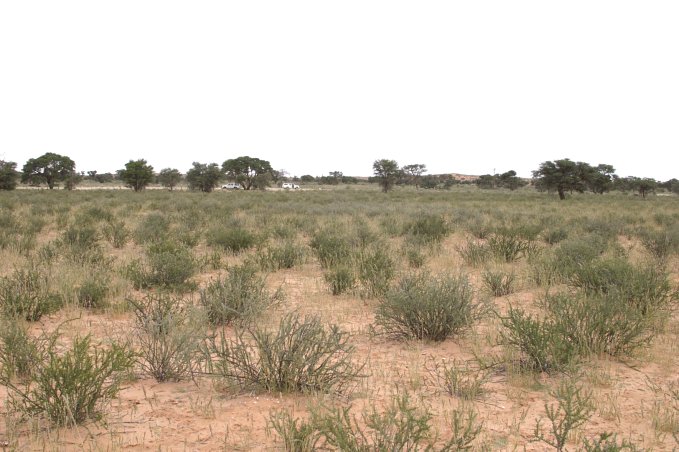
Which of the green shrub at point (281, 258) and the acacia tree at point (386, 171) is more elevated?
the acacia tree at point (386, 171)

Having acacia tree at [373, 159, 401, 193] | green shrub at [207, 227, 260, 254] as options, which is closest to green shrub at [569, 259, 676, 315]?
green shrub at [207, 227, 260, 254]

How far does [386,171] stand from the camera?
202 ft

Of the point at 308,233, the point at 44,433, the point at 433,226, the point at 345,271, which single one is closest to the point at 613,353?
the point at 345,271

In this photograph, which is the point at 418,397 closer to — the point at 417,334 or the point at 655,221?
the point at 417,334

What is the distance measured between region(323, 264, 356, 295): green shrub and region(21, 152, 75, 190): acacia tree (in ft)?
197

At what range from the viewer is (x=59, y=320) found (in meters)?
5.77

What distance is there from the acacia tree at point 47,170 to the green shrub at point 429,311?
62502mm

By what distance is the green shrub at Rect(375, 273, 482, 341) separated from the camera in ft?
16.9

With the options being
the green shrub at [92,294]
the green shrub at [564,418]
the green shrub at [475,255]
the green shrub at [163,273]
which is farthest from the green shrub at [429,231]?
the green shrub at [564,418]

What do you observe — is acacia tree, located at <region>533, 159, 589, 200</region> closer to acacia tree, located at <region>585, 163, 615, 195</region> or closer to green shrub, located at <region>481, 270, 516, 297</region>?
acacia tree, located at <region>585, 163, 615, 195</region>

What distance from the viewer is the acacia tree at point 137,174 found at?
5422 centimetres

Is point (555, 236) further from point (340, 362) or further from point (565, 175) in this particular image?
point (565, 175)

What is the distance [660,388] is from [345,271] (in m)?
4.60

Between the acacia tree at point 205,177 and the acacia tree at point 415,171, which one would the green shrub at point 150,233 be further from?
the acacia tree at point 415,171
